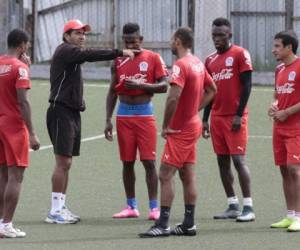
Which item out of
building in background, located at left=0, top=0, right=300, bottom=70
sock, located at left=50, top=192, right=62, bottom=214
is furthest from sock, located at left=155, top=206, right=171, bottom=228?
building in background, located at left=0, top=0, right=300, bottom=70

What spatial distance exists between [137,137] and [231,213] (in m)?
1.32

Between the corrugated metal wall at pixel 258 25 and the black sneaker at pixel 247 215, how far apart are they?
13788 mm

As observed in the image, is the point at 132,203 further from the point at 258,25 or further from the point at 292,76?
the point at 258,25

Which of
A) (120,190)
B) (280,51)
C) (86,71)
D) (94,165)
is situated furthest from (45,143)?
(86,71)

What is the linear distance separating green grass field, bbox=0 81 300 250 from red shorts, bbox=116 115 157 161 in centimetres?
70

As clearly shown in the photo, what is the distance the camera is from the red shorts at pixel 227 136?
1245 centimetres

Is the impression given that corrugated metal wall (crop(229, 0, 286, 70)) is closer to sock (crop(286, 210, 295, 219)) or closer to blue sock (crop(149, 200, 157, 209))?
blue sock (crop(149, 200, 157, 209))

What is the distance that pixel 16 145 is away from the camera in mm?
11273

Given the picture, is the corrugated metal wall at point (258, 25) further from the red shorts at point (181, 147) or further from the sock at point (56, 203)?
the red shorts at point (181, 147)

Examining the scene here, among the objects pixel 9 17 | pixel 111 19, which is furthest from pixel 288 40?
pixel 9 17

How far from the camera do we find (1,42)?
2728 centimetres

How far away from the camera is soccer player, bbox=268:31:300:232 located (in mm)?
11602

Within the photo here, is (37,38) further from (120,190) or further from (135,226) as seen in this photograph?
(135,226)

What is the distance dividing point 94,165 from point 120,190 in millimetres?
2010
